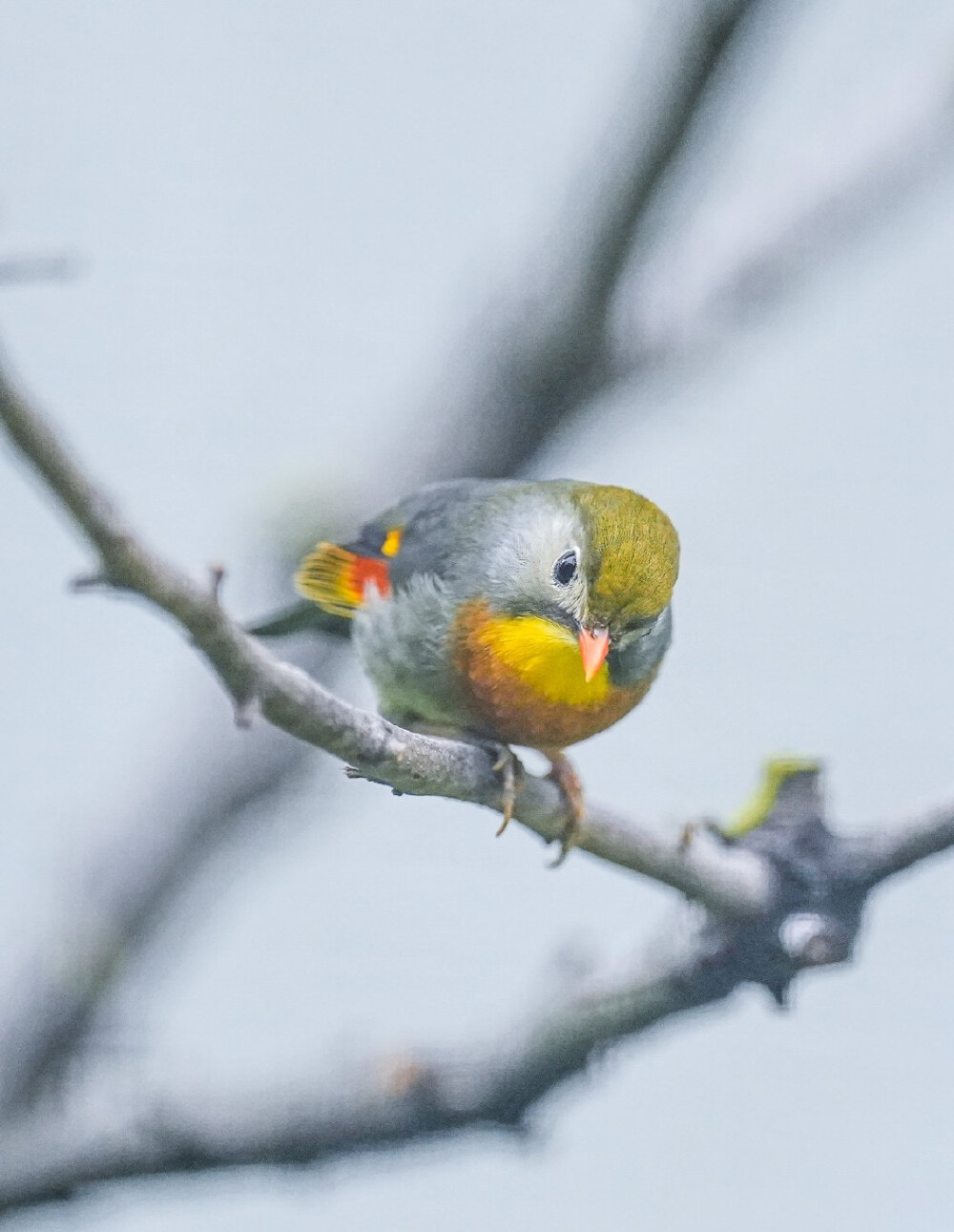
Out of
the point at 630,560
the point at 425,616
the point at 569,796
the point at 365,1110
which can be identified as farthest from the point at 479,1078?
the point at 630,560

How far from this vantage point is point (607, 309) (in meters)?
3.83

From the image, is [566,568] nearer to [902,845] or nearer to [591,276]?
[902,845]

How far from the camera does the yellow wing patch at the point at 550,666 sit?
7.63ft

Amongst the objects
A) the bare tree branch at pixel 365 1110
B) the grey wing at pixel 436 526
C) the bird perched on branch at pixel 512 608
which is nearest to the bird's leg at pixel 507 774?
the bird perched on branch at pixel 512 608

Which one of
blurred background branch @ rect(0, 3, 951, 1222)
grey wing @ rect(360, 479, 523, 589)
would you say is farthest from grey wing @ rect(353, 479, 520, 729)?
blurred background branch @ rect(0, 3, 951, 1222)

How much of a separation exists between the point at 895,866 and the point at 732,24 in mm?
1592

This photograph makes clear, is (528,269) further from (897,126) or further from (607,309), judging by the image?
(897,126)

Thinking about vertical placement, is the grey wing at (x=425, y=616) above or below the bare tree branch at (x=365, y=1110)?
above

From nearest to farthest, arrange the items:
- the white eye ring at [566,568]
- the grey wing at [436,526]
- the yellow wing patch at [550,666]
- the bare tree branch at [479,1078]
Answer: the white eye ring at [566,568]
the yellow wing patch at [550,666]
the bare tree branch at [479,1078]
the grey wing at [436,526]

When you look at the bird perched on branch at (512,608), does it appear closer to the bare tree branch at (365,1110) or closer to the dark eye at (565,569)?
the dark eye at (565,569)

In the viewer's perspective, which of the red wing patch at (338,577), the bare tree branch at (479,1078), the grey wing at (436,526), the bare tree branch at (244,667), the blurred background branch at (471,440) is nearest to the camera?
the bare tree branch at (244,667)

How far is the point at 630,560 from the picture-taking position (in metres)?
2.09

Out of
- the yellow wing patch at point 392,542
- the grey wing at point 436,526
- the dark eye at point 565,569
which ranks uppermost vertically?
the dark eye at point 565,569

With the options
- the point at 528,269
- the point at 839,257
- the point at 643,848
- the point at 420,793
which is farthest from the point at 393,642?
the point at 839,257
